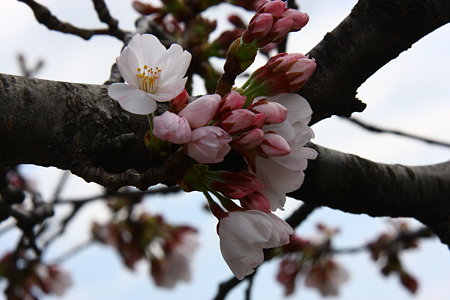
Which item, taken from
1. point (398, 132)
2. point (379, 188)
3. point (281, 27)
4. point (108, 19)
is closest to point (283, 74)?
point (281, 27)

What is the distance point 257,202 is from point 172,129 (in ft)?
0.66

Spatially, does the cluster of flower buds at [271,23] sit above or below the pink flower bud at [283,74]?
above

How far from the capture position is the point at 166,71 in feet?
3.05

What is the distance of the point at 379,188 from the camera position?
1.33 meters

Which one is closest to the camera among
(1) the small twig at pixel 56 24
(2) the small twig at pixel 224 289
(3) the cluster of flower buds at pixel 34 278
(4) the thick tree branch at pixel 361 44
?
(4) the thick tree branch at pixel 361 44

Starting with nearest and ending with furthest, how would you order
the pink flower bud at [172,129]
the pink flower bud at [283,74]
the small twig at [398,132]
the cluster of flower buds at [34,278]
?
the pink flower bud at [172,129] → the pink flower bud at [283,74] → the small twig at [398,132] → the cluster of flower buds at [34,278]

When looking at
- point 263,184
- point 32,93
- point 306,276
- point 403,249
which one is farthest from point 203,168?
point 403,249

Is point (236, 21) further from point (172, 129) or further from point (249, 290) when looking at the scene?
point (172, 129)

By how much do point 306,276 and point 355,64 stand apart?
247 centimetres

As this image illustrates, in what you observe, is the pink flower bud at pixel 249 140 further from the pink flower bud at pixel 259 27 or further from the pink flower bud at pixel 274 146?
the pink flower bud at pixel 259 27

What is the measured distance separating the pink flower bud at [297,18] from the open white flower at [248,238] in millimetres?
312

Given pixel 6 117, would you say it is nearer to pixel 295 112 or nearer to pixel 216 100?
pixel 216 100

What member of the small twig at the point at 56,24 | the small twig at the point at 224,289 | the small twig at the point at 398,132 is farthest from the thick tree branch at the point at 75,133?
the small twig at the point at 398,132

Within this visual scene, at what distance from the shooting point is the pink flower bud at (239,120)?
849mm
